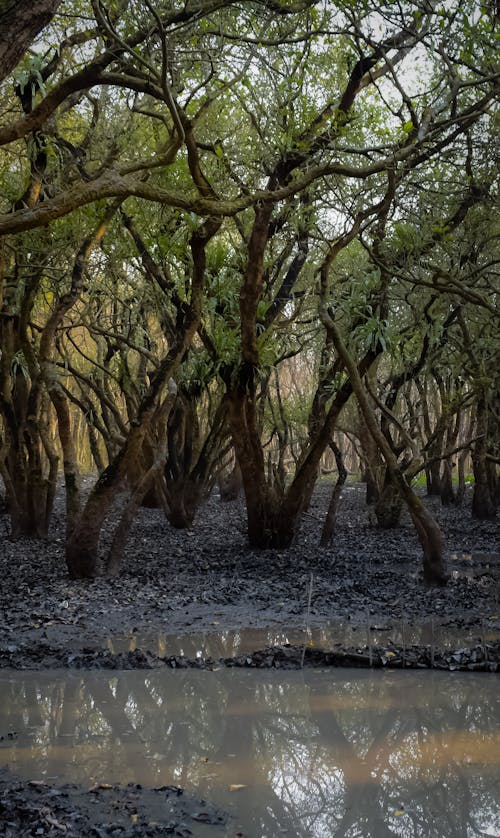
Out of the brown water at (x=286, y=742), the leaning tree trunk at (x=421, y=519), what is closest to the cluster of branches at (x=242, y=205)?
the leaning tree trunk at (x=421, y=519)

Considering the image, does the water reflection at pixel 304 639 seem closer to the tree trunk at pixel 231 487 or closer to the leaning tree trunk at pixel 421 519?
the leaning tree trunk at pixel 421 519

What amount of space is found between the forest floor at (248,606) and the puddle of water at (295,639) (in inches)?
0.8

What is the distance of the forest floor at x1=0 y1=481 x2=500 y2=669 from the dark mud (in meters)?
3.08

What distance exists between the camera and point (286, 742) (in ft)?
20.7

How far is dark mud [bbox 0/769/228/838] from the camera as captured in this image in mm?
4508

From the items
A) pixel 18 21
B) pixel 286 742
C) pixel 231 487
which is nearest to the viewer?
→ pixel 18 21

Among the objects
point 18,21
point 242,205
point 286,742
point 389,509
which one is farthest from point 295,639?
point 389,509

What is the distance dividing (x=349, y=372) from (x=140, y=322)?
8.66 meters

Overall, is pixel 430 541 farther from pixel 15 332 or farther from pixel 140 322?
pixel 140 322

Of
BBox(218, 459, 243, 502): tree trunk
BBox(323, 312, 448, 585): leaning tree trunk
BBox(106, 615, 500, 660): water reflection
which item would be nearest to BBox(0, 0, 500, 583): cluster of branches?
BBox(323, 312, 448, 585): leaning tree trunk

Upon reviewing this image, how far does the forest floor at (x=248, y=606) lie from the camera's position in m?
8.41

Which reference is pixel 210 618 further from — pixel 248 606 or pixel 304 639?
pixel 304 639

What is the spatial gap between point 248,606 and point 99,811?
6.33 meters

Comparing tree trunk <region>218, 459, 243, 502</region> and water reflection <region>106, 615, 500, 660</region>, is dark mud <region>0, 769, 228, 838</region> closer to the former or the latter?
water reflection <region>106, 615, 500, 660</region>
